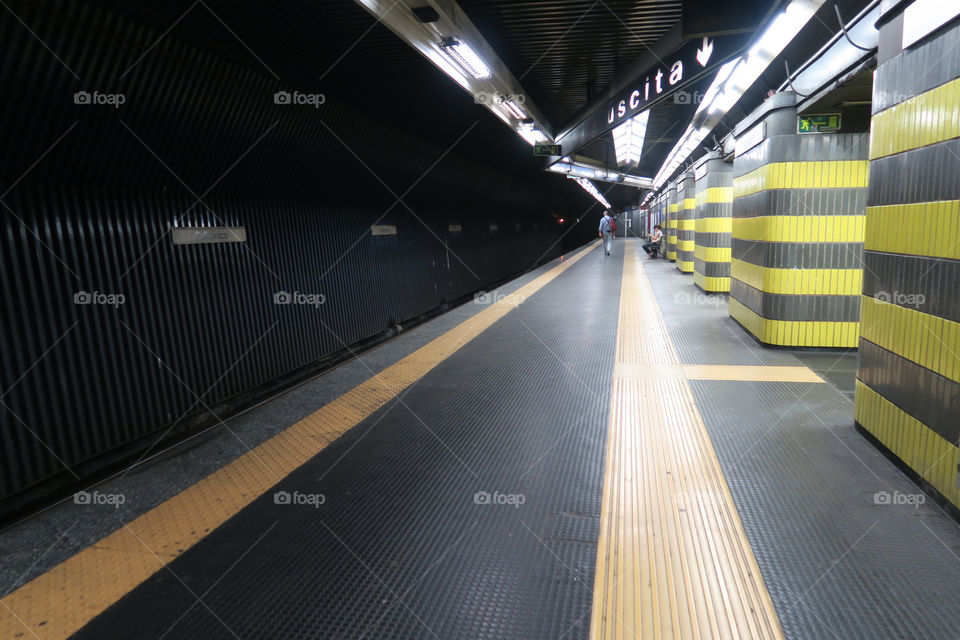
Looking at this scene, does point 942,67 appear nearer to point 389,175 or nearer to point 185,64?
point 185,64

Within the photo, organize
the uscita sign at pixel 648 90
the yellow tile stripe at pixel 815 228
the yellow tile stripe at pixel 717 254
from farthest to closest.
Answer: the yellow tile stripe at pixel 717 254, the yellow tile stripe at pixel 815 228, the uscita sign at pixel 648 90

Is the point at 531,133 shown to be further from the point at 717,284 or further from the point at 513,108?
the point at 717,284

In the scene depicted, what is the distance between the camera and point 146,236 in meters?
4.28

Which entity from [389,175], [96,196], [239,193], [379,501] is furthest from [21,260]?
[389,175]

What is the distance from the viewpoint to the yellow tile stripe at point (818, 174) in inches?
233

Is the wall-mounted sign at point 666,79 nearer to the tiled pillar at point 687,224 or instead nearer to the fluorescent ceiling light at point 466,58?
the fluorescent ceiling light at point 466,58

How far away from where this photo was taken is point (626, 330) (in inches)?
306

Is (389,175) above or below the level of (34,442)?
above

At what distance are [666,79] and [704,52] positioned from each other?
79 centimetres

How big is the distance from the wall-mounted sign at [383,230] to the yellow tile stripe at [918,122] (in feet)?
20.4

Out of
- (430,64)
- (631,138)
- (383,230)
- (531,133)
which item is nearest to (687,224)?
(631,138)

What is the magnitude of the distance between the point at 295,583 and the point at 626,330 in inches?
244

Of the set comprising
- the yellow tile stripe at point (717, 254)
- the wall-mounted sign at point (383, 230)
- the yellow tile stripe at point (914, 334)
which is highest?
the wall-mounted sign at point (383, 230)

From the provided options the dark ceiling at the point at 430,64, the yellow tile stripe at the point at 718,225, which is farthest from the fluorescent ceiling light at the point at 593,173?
the dark ceiling at the point at 430,64
